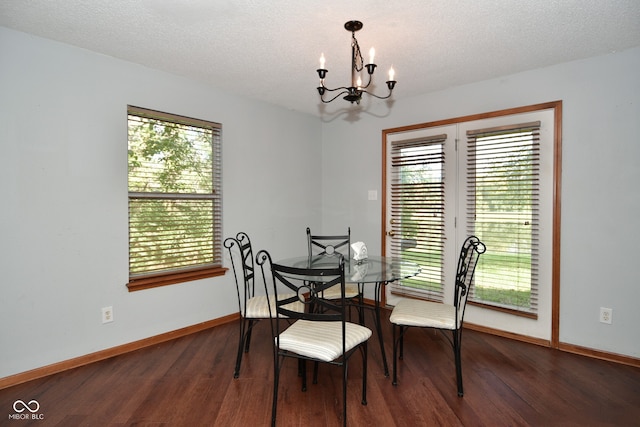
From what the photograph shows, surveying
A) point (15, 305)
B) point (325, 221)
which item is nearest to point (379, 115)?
point (325, 221)

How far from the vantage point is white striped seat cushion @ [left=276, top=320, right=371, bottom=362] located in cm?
183

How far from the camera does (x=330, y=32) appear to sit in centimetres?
230

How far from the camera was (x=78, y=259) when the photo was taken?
2.56 meters

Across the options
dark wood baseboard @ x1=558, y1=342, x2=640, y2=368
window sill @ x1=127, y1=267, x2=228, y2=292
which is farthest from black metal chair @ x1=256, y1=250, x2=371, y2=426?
dark wood baseboard @ x1=558, y1=342, x2=640, y2=368

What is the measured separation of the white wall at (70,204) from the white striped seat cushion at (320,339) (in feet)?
5.39

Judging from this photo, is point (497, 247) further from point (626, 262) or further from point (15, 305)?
point (15, 305)

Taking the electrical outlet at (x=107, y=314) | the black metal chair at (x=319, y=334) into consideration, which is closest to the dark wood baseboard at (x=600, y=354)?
the black metal chair at (x=319, y=334)

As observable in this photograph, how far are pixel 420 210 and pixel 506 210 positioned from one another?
0.84 metres

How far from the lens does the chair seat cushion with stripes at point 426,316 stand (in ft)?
7.45

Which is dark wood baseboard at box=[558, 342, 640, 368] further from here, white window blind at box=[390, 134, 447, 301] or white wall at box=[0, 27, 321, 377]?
white wall at box=[0, 27, 321, 377]

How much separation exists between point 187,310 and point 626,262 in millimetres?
3700

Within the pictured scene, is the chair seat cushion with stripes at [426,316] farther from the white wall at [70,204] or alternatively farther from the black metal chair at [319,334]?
the white wall at [70,204]

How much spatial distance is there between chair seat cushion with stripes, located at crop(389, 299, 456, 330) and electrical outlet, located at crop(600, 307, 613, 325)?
49.8 inches

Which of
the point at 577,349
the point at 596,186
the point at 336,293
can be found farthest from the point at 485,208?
the point at 336,293
